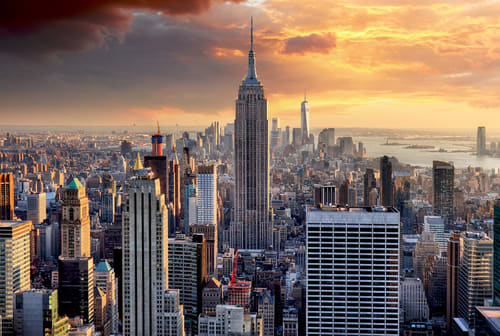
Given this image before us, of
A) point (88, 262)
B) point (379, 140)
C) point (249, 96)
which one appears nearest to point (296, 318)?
point (379, 140)

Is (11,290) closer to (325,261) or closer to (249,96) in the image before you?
(325,261)

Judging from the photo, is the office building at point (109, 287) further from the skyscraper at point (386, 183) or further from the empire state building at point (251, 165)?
the empire state building at point (251, 165)

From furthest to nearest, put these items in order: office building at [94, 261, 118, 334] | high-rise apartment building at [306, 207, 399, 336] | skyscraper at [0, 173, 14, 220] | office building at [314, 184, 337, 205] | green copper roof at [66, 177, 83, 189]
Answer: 1. office building at [314, 184, 337, 205]
2. green copper roof at [66, 177, 83, 189]
3. skyscraper at [0, 173, 14, 220]
4. office building at [94, 261, 118, 334]
5. high-rise apartment building at [306, 207, 399, 336]

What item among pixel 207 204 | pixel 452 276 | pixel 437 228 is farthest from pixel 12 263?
pixel 207 204

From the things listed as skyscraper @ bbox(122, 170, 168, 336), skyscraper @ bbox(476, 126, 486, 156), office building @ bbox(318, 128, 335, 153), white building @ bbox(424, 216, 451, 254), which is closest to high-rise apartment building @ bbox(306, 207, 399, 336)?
skyscraper @ bbox(476, 126, 486, 156)

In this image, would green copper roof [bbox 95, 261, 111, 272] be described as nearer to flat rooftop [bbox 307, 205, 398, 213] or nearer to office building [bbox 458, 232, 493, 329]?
flat rooftop [bbox 307, 205, 398, 213]

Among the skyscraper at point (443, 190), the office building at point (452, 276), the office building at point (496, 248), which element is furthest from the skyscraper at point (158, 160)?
the office building at point (496, 248)

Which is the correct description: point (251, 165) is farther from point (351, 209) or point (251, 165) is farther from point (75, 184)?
point (351, 209)
